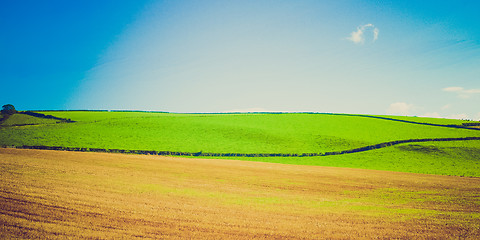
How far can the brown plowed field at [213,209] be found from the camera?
894 centimetres

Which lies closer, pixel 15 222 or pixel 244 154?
pixel 15 222

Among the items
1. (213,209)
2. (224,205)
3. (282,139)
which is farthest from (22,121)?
(213,209)

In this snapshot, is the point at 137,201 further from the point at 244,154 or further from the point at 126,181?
the point at 244,154

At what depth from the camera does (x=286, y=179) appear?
21.2m

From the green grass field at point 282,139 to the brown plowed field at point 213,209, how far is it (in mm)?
18819

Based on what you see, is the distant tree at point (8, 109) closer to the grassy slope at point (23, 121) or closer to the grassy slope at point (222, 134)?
the grassy slope at point (23, 121)

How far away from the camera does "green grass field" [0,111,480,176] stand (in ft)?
117

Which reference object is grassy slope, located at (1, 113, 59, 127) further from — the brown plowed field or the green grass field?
the brown plowed field

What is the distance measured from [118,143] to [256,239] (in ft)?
124

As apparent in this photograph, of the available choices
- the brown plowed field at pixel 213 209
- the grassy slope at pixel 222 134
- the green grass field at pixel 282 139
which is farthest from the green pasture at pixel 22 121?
the brown plowed field at pixel 213 209

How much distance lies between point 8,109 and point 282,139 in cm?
7617

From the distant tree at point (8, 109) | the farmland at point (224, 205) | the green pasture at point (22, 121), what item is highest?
the distant tree at point (8, 109)

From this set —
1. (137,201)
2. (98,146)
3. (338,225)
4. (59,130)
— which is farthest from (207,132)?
(338,225)

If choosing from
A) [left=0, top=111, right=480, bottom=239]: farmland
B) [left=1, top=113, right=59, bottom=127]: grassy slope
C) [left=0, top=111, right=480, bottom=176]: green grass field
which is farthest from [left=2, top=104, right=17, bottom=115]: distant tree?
[left=0, top=111, right=480, bottom=239]: farmland
